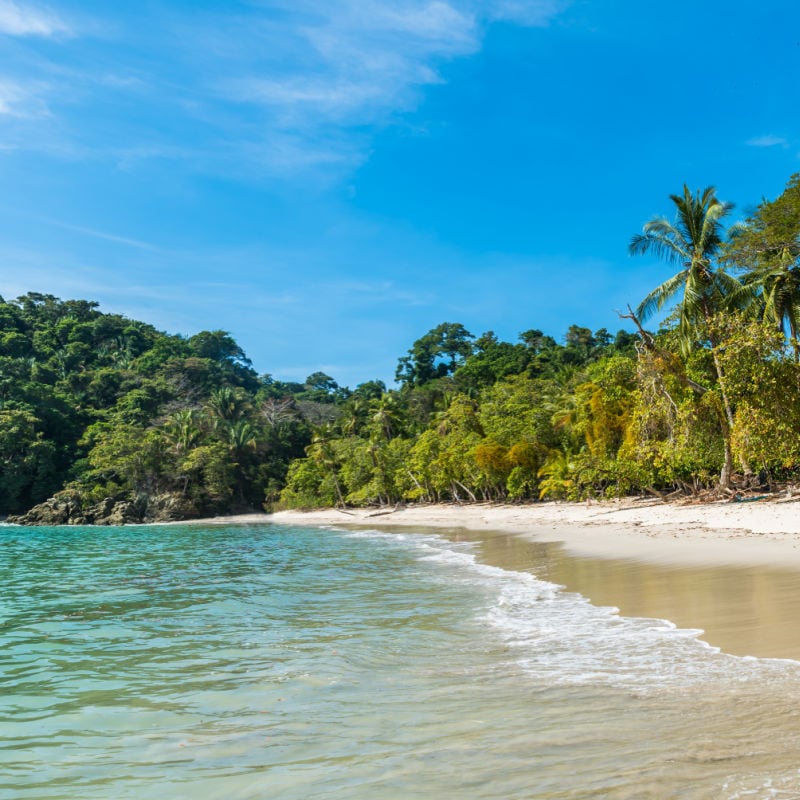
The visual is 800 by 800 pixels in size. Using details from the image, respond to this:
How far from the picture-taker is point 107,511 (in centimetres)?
5394

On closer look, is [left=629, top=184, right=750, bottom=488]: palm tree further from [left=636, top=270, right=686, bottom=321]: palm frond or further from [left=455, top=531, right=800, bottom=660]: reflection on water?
[left=455, top=531, right=800, bottom=660]: reflection on water

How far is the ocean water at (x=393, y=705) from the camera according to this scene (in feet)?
10.0

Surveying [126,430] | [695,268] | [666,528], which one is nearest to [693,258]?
[695,268]

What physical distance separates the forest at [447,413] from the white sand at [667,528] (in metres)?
1.76

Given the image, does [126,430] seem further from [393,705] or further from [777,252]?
[393,705]

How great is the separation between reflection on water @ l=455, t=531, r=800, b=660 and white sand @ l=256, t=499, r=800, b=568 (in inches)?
34.5

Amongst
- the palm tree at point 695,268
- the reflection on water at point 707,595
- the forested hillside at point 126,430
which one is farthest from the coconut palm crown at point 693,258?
the forested hillside at point 126,430

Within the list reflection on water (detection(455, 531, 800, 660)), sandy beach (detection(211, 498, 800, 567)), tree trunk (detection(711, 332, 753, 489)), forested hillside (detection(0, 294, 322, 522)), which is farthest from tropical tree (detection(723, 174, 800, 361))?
forested hillside (detection(0, 294, 322, 522))

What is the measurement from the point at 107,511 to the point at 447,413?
105ft

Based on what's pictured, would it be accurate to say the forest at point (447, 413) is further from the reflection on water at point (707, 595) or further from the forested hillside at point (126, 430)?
the reflection on water at point (707, 595)

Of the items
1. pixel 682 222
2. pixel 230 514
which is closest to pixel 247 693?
pixel 682 222

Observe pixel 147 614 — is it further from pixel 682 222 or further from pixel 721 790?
pixel 682 222

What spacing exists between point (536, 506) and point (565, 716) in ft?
92.9

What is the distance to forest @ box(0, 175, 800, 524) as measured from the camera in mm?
18688
